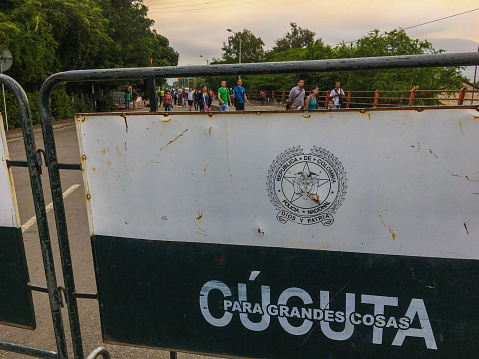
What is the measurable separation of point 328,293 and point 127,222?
102 centimetres

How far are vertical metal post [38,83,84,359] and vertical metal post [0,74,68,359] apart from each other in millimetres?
95

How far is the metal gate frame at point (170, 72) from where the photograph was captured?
1511 mm

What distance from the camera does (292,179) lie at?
1.65 m

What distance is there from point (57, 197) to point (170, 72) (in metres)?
0.86

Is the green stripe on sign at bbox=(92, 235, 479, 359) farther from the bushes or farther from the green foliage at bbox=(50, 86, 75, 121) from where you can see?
the green foliage at bbox=(50, 86, 75, 121)

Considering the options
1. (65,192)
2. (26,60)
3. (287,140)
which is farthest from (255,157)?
(26,60)

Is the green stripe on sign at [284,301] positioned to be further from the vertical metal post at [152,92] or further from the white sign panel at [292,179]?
the vertical metal post at [152,92]

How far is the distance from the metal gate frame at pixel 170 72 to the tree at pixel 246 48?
63862 mm

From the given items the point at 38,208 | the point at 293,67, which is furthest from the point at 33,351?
the point at 293,67

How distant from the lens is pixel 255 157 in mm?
1667

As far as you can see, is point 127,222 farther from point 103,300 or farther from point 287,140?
point 287,140

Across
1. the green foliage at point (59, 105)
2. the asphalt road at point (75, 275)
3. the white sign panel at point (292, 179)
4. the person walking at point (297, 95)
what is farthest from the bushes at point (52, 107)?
the white sign panel at point (292, 179)

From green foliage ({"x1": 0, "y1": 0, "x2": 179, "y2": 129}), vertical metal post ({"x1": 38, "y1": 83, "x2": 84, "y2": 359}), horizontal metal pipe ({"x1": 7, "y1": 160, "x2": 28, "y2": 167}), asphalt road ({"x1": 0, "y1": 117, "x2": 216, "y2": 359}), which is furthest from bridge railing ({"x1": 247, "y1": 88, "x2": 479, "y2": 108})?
green foliage ({"x1": 0, "y1": 0, "x2": 179, "y2": 129})

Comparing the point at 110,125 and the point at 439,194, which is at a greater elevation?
the point at 110,125
